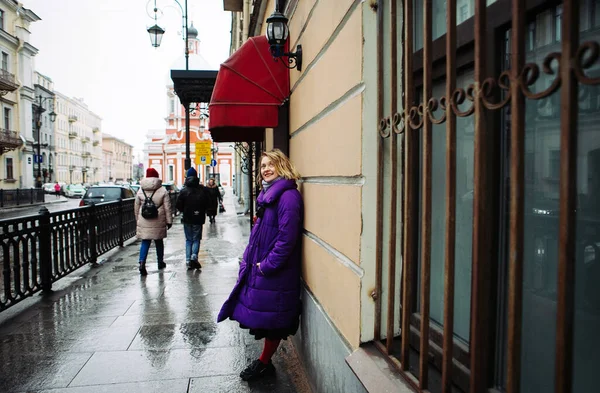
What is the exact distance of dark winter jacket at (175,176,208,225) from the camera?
8.29 m

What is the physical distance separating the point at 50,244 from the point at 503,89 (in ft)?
22.7

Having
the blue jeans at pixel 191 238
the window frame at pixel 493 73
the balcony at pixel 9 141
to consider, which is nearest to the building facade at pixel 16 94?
the balcony at pixel 9 141

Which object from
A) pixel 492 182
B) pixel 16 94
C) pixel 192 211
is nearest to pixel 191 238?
pixel 192 211

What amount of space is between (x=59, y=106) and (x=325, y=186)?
91853mm

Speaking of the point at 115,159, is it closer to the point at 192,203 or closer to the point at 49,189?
the point at 49,189

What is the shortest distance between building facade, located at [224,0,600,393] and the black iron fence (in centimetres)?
3258

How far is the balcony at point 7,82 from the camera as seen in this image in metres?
37.1

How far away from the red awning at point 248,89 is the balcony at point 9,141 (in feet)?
132

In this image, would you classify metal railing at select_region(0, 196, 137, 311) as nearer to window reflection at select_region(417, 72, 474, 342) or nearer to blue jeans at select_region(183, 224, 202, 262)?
blue jeans at select_region(183, 224, 202, 262)

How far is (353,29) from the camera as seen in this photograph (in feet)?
8.11

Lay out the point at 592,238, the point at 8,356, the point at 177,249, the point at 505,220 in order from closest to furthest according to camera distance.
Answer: the point at 592,238, the point at 505,220, the point at 8,356, the point at 177,249

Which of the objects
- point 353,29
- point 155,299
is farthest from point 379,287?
point 155,299

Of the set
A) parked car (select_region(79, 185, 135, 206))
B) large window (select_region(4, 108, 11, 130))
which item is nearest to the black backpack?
parked car (select_region(79, 185, 135, 206))

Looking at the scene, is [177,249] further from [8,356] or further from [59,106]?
[59,106]
